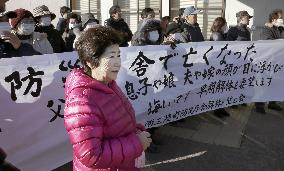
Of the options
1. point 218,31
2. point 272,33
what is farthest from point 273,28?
point 218,31

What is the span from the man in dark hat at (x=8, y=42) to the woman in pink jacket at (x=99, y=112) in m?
1.88

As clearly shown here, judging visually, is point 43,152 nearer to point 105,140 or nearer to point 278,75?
point 105,140

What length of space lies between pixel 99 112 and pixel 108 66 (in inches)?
10.3

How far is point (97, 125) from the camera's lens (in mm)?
1809

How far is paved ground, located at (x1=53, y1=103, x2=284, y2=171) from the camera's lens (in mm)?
4340

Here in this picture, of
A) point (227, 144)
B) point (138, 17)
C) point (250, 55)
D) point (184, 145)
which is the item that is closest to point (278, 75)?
point (250, 55)

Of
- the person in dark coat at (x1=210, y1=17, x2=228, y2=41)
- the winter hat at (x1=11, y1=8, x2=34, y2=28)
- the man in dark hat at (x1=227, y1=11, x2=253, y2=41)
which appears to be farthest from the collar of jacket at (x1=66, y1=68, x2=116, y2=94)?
the man in dark hat at (x1=227, y1=11, x2=253, y2=41)

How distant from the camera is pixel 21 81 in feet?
10.6

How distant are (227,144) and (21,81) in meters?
3.01

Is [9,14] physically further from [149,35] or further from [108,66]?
[108,66]

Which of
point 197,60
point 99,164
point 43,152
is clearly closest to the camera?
point 99,164

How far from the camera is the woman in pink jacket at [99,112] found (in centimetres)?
179

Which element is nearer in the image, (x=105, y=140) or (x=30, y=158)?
(x=105, y=140)

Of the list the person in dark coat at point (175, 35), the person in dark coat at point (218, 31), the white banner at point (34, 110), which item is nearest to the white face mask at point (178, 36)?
the person in dark coat at point (175, 35)
